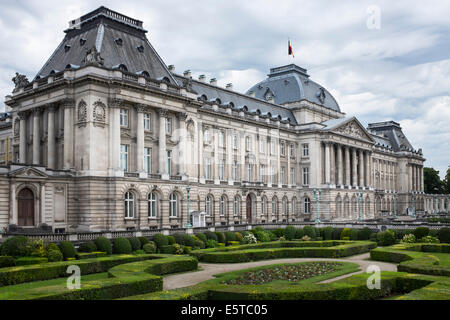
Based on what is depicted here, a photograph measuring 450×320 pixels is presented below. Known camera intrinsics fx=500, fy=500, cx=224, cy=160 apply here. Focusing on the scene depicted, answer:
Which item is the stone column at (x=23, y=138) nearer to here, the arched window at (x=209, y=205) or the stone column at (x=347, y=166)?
the arched window at (x=209, y=205)

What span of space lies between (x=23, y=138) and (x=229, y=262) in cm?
3169

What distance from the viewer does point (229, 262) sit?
120 ft

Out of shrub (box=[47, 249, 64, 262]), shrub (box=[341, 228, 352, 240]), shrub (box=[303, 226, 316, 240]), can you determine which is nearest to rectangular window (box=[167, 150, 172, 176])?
shrub (box=[303, 226, 316, 240])

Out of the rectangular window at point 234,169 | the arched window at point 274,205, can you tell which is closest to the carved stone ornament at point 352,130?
the arched window at point 274,205

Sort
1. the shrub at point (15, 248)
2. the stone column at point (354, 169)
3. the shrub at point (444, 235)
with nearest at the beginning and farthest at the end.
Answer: the shrub at point (15, 248) < the shrub at point (444, 235) < the stone column at point (354, 169)

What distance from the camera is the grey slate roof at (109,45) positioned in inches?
2074

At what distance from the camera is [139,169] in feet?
168

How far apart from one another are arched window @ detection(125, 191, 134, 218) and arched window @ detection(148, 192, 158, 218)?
2.39 metres

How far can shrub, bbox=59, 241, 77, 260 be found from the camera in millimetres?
34312

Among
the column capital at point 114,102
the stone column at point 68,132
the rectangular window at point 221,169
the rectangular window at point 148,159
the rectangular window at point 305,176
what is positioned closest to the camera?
the column capital at point 114,102

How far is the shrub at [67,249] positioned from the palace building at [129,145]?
1206cm

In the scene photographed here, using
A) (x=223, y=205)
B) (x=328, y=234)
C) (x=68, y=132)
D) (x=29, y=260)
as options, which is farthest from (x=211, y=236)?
(x=223, y=205)

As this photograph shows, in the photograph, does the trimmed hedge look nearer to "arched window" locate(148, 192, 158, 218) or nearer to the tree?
"arched window" locate(148, 192, 158, 218)
